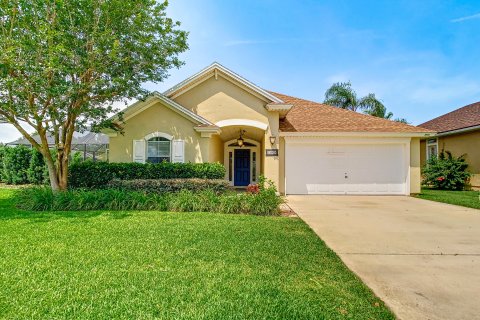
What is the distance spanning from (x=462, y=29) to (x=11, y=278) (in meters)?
20.8

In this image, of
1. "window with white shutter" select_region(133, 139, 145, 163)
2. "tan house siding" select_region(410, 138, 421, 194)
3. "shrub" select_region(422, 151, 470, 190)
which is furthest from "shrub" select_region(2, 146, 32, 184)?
"shrub" select_region(422, 151, 470, 190)

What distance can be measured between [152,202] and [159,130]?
178 inches

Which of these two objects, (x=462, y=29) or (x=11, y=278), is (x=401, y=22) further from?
(x=11, y=278)

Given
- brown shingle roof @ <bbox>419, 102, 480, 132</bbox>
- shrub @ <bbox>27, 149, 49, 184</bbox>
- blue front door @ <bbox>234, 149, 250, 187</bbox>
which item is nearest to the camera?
shrub @ <bbox>27, 149, 49, 184</bbox>

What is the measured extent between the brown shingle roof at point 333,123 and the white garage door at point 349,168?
0.84 m

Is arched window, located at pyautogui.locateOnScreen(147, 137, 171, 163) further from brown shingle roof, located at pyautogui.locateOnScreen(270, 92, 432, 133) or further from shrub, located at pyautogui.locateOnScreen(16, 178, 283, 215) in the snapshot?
brown shingle roof, located at pyautogui.locateOnScreen(270, 92, 432, 133)

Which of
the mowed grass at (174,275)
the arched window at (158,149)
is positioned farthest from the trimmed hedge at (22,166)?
the mowed grass at (174,275)

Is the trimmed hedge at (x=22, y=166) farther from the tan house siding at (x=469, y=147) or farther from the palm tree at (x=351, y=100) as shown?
the tan house siding at (x=469, y=147)

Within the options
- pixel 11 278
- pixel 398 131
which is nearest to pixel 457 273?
pixel 11 278

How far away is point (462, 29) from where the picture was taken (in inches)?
580

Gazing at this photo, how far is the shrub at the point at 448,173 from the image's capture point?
53.0ft

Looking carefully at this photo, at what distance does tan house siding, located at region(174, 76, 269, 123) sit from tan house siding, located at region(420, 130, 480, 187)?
42.4 ft

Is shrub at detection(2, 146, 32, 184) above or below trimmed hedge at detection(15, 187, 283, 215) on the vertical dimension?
above

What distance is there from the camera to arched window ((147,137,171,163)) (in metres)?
12.5
